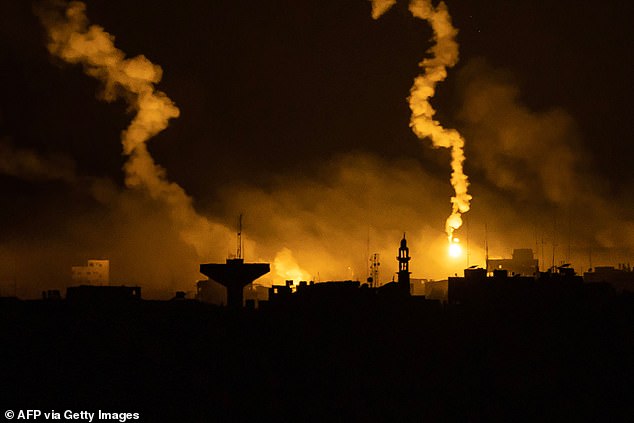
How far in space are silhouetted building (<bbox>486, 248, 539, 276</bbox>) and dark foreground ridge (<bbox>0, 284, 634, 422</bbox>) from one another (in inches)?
1714

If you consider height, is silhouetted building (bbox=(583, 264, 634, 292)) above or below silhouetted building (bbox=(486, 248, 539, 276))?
below

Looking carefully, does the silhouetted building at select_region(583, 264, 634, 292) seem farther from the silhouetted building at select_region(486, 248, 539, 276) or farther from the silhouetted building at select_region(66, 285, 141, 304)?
the silhouetted building at select_region(66, 285, 141, 304)

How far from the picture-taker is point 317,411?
54938 millimetres

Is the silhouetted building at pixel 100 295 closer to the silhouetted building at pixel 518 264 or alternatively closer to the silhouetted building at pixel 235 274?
the silhouetted building at pixel 235 274

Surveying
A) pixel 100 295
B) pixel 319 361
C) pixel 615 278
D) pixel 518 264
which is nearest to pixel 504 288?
pixel 319 361

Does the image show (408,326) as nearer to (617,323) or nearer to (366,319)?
(366,319)

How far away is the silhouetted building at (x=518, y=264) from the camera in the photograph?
395 ft

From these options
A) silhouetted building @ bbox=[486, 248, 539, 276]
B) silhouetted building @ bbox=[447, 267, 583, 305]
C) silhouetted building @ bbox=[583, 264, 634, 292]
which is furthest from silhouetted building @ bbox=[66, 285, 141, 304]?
silhouetted building @ bbox=[583, 264, 634, 292]

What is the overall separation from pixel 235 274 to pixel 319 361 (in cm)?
1939

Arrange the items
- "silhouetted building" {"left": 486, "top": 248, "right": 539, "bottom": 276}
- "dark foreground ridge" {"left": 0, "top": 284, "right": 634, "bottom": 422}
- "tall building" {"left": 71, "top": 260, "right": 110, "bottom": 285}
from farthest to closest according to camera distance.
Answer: "silhouetted building" {"left": 486, "top": 248, "right": 539, "bottom": 276} < "tall building" {"left": 71, "top": 260, "right": 110, "bottom": 285} < "dark foreground ridge" {"left": 0, "top": 284, "right": 634, "bottom": 422}

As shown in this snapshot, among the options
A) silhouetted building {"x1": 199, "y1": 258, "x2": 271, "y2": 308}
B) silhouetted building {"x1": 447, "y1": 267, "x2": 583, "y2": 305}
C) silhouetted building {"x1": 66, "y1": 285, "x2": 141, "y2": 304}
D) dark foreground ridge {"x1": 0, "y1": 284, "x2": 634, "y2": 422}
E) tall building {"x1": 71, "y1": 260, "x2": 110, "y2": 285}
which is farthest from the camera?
tall building {"x1": 71, "y1": 260, "x2": 110, "y2": 285}

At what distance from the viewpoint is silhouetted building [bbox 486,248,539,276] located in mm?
120250

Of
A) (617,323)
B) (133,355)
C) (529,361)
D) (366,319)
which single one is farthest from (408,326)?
(133,355)

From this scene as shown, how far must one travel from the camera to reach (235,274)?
79625mm
